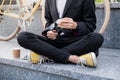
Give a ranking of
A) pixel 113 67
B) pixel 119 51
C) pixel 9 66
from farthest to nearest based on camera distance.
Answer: pixel 119 51 → pixel 9 66 → pixel 113 67

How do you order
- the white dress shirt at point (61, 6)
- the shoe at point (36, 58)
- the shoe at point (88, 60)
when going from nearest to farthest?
the shoe at point (88, 60), the shoe at point (36, 58), the white dress shirt at point (61, 6)

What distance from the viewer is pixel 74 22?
181 centimetres

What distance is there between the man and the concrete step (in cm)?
7

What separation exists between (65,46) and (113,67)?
33 centimetres

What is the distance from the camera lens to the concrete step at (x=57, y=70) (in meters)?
1.58

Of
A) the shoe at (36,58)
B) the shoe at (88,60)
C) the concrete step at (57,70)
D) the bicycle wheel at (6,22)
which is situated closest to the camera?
the concrete step at (57,70)

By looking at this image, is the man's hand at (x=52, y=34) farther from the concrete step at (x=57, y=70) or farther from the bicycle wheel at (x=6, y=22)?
the bicycle wheel at (x=6, y=22)

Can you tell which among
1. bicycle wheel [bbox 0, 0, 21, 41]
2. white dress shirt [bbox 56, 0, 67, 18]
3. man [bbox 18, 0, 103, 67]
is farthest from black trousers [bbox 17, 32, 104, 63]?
bicycle wheel [bbox 0, 0, 21, 41]

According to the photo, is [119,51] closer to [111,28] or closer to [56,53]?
[111,28]

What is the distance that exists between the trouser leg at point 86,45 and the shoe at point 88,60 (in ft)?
0.22

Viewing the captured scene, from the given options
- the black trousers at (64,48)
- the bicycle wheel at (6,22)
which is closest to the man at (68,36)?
the black trousers at (64,48)

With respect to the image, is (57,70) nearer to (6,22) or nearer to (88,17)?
(88,17)

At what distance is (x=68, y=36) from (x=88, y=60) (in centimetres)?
28

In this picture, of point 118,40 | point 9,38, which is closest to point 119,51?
point 118,40
